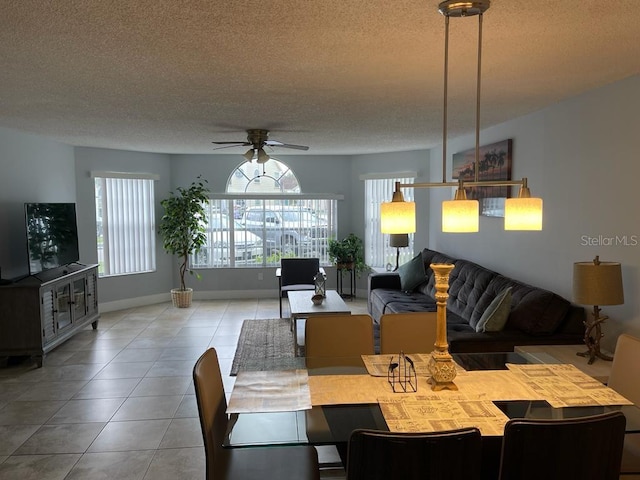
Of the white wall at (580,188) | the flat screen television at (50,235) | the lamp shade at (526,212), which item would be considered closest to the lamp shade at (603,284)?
the white wall at (580,188)

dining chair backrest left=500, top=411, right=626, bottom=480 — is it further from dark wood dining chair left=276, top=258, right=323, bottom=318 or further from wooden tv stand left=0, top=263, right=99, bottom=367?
dark wood dining chair left=276, top=258, right=323, bottom=318

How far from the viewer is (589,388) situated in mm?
2322

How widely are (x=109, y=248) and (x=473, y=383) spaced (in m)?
6.24

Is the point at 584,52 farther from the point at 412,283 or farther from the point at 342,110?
the point at 412,283

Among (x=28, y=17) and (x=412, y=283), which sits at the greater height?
(x=28, y=17)

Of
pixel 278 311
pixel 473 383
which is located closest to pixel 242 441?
pixel 473 383

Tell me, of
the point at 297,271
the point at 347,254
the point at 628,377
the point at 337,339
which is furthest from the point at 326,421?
the point at 347,254

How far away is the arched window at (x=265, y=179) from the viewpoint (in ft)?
27.3

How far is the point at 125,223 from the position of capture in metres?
7.58

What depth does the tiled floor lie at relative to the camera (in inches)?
124

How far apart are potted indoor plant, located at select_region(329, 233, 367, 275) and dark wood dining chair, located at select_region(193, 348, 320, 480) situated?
5580 millimetres

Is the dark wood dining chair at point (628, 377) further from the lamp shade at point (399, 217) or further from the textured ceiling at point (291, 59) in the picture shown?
the textured ceiling at point (291, 59)

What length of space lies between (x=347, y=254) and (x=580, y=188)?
4397 mm

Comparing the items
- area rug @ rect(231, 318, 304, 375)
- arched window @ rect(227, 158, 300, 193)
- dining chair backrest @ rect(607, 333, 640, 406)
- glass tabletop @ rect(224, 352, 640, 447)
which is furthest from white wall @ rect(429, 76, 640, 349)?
arched window @ rect(227, 158, 300, 193)
